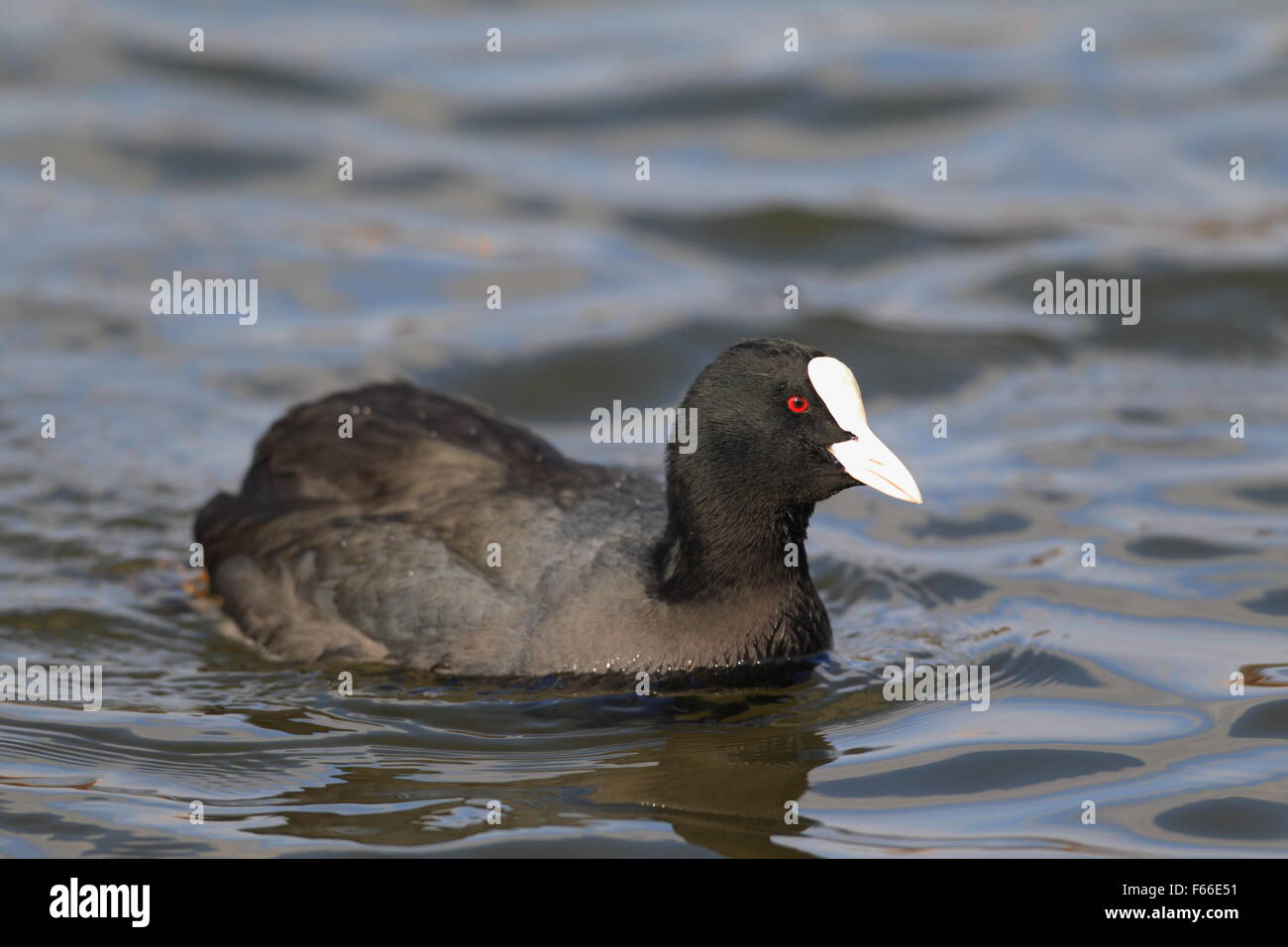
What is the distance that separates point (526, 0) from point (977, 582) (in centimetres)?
853

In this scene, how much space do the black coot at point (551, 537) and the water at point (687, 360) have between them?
19 cm

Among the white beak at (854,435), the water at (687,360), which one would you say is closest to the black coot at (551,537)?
the white beak at (854,435)

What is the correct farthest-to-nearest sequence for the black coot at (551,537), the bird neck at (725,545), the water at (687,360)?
1. the bird neck at (725,545)
2. the black coot at (551,537)
3. the water at (687,360)

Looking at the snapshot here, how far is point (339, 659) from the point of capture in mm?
6262

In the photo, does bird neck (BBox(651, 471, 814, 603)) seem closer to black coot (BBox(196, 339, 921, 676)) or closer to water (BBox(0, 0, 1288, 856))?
black coot (BBox(196, 339, 921, 676))

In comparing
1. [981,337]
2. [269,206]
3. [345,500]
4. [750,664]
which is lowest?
[750,664]

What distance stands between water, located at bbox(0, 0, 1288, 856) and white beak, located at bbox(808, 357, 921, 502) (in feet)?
2.96

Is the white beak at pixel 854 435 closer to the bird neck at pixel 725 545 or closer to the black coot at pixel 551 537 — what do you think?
the black coot at pixel 551 537

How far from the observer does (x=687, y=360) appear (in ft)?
31.0

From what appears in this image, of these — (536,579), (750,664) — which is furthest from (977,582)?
(536,579)

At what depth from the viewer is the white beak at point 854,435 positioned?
5.59 meters

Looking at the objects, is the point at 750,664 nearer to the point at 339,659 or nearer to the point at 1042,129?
the point at 339,659

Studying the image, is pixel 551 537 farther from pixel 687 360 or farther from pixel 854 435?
pixel 687 360

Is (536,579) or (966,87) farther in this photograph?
(966,87)
